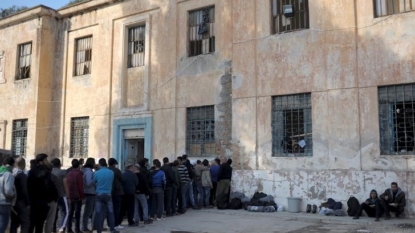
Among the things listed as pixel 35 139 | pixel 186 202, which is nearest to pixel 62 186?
pixel 186 202

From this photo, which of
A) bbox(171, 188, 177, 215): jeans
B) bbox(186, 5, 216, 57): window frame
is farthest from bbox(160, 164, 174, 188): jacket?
bbox(186, 5, 216, 57): window frame

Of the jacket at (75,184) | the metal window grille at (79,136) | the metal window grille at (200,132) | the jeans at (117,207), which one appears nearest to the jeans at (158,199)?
the jeans at (117,207)

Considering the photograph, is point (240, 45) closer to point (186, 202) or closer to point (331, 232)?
point (186, 202)

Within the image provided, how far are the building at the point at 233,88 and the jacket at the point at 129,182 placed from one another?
5.10 m

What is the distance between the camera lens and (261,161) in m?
14.9

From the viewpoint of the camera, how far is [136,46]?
1916 cm

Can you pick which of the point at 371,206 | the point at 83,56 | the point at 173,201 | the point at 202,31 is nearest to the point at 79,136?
the point at 83,56

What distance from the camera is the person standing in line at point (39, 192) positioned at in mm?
8523

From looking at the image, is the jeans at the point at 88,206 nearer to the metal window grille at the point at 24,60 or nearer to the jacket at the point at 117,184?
the jacket at the point at 117,184

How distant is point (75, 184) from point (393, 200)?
8.47 meters

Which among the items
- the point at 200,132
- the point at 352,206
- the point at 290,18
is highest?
the point at 290,18

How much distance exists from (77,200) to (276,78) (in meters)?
7.84

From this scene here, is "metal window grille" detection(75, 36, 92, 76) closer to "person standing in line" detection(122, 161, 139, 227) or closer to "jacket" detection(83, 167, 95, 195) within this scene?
"person standing in line" detection(122, 161, 139, 227)

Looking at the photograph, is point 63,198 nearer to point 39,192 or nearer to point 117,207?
point 117,207
